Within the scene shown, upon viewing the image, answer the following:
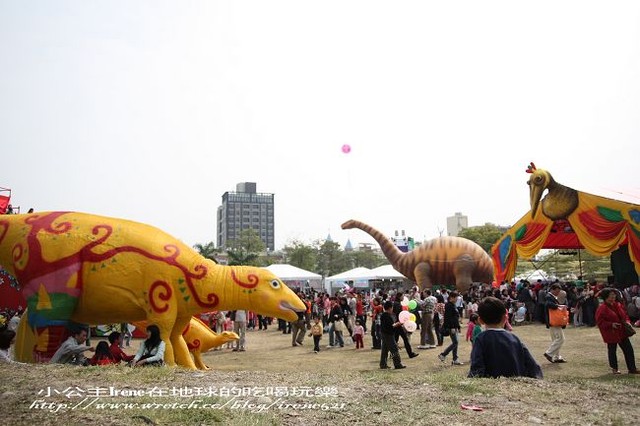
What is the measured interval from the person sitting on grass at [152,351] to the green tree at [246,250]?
1658 inches

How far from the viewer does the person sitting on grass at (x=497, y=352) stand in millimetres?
3719

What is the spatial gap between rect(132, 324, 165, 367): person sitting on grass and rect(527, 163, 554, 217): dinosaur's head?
14773 mm

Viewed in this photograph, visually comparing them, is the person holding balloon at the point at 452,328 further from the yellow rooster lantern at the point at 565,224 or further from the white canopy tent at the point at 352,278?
the white canopy tent at the point at 352,278

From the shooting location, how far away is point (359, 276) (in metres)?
27.2

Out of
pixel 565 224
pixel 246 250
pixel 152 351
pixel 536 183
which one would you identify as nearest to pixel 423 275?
pixel 565 224

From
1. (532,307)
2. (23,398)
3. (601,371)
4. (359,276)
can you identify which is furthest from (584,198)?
(23,398)

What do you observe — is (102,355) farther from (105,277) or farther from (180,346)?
(180,346)

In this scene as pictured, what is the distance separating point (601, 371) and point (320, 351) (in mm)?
6371

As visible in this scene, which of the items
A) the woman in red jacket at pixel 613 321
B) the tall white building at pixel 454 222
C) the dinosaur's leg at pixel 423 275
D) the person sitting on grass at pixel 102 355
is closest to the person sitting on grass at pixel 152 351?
the person sitting on grass at pixel 102 355

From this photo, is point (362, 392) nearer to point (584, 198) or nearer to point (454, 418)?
point (454, 418)

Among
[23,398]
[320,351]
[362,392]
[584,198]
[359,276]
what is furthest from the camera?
[359,276]

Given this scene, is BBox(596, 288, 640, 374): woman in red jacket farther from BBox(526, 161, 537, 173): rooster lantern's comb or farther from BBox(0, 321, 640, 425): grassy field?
BBox(526, 161, 537, 173): rooster lantern's comb

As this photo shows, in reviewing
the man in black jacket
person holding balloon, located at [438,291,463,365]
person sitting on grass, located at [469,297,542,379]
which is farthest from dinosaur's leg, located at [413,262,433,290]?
person sitting on grass, located at [469,297,542,379]

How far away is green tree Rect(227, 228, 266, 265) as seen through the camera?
1984 inches
